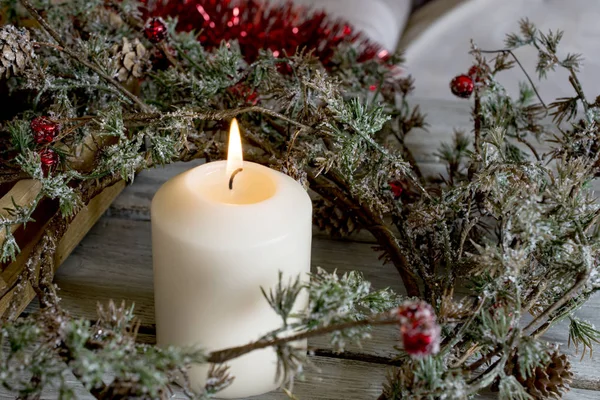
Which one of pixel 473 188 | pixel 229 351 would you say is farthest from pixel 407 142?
pixel 229 351

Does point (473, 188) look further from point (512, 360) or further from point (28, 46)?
point (28, 46)

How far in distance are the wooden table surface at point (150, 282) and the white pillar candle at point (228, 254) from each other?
72 millimetres

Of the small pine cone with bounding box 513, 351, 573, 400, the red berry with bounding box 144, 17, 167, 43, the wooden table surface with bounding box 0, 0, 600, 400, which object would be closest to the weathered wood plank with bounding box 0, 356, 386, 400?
the wooden table surface with bounding box 0, 0, 600, 400

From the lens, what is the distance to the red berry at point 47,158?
57 centimetres

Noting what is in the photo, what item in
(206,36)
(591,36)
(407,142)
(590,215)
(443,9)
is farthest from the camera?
(443,9)

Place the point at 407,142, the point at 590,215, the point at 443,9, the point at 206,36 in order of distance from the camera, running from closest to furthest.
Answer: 1. the point at 590,215
2. the point at 407,142
3. the point at 206,36
4. the point at 443,9

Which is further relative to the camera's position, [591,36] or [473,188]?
[591,36]

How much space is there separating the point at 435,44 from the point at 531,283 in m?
1.22

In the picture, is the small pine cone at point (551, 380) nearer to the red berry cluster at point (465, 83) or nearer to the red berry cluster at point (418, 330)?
the red berry cluster at point (418, 330)

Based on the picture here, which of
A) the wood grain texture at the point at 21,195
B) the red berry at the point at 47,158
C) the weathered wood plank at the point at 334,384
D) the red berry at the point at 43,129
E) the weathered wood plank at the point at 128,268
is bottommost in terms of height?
the weathered wood plank at the point at 334,384

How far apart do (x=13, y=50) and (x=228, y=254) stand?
0.97 feet

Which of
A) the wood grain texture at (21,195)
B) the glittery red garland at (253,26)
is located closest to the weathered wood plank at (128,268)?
the wood grain texture at (21,195)

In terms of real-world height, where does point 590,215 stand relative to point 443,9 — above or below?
below

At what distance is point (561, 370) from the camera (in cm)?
51
